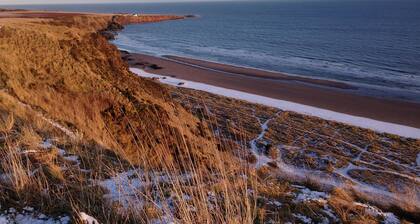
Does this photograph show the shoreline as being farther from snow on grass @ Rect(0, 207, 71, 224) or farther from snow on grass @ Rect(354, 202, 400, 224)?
snow on grass @ Rect(0, 207, 71, 224)

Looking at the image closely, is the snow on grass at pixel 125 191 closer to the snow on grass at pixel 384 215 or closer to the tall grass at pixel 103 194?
the tall grass at pixel 103 194

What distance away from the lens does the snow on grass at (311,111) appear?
63.5ft

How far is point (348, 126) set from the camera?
19172mm

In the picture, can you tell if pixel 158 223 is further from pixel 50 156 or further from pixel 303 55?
pixel 303 55

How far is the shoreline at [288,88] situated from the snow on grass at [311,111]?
759mm

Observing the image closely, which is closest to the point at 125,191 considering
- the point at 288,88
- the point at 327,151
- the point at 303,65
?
the point at 327,151

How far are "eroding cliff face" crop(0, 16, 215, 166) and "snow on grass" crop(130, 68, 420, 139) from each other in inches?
321

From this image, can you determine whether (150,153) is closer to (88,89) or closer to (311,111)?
(88,89)

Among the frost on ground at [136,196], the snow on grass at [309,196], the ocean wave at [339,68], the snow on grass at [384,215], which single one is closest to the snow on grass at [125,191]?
the frost on ground at [136,196]

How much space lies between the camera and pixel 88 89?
→ 13562 mm

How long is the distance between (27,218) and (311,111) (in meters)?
20.2

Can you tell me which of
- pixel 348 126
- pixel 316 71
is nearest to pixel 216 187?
pixel 348 126

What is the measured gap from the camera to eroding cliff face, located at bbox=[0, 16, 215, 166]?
9930mm

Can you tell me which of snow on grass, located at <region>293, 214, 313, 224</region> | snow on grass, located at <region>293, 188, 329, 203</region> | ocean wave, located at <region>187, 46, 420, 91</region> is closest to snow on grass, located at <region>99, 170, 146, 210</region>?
snow on grass, located at <region>293, 214, 313, 224</region>
